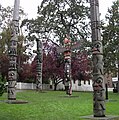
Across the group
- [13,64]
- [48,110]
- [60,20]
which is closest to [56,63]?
[60,20]

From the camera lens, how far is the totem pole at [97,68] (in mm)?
9695

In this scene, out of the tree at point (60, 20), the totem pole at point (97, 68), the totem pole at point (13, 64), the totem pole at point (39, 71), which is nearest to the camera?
the totem pole at point (97, 68)

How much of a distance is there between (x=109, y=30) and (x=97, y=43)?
26538mm

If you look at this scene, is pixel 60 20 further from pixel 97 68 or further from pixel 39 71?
pixel 97 68

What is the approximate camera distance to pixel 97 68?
A: 10062mm

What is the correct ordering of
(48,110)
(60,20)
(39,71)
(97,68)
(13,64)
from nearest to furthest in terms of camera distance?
(97,68) → (48,110) → (13,64) → (39,71) → (60,20)

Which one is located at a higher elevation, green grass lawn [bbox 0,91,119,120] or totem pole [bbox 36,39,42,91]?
totem pole [bbox 36,39,42,91]

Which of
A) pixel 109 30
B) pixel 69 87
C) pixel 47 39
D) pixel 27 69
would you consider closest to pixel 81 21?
pixel 47 39

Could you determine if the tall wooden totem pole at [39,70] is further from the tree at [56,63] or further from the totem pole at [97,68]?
the totem pole at [97,68]

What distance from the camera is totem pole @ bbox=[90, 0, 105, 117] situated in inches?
382

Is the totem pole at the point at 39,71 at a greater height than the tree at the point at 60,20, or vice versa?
the tree at the point at 60,20

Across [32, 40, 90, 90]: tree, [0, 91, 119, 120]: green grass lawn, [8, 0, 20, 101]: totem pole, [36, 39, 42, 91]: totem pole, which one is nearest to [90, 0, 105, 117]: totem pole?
[0, 91, 119, 120]: green grass lawn

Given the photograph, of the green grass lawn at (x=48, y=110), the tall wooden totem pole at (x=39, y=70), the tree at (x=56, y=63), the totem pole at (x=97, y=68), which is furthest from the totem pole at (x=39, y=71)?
the totem pole at (x=97, y=68)

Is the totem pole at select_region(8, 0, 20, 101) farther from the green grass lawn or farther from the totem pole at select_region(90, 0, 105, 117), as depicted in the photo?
the totem pole at select_region(90, 0, 105, 117)
